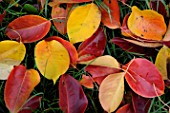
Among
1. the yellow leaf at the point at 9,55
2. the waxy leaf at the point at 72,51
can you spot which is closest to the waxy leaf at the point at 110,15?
the waxy leaf at the point at 72,51

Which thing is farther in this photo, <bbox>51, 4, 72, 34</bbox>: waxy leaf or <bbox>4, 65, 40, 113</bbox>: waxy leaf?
<bbox>51, 4, 72, 34</bbox>: waxy leaf

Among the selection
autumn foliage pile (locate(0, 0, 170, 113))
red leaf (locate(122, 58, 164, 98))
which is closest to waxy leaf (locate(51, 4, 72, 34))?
autumn foliage pile (locate(0, 0, 170, 113))

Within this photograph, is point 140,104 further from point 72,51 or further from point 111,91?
point 72,51

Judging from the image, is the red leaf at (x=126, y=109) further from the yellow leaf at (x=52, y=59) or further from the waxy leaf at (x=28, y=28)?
the waxy leaf at (x=28, y=28)

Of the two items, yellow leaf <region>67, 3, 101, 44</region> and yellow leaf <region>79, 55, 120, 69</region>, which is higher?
yellow leaf <region>67, 3, 101, 44</region>

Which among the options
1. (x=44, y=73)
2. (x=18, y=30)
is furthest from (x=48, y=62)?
(x=18, y=30)

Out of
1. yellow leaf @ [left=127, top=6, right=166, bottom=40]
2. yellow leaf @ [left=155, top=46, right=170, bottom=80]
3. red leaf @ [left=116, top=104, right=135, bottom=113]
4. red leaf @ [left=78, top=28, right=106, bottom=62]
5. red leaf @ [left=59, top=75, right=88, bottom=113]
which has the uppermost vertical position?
yellow leaf @ [left=127, top=6, right=166, bottom=40]

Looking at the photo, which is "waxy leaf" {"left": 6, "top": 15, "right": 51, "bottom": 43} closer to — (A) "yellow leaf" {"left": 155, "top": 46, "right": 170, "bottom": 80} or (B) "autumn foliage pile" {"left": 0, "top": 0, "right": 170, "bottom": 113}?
(B) "autumn foliage pile" {"left": 0, "top": 0, "right": 170, "bottom": 113}
